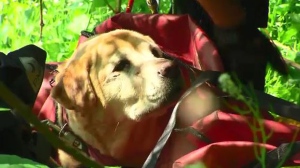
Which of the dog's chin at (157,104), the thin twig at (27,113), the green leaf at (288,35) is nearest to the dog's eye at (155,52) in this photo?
the dog's chin at (157,104)

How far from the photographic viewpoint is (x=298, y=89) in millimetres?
2652

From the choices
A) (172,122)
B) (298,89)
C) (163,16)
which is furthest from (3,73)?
(298,89)

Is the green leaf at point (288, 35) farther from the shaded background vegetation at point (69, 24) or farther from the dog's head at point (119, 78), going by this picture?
the dog's head at point (119, 78)

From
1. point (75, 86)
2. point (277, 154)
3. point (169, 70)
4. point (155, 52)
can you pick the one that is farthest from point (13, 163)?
point (155, 52)

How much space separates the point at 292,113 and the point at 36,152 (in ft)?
2.21

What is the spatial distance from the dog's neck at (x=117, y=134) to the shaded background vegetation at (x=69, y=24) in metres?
0.76

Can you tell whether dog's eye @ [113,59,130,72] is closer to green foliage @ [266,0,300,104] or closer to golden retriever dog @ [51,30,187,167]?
golden retriever dog @ [51,30,187,167]

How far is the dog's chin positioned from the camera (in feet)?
7.38

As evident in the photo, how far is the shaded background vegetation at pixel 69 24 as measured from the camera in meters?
3.34

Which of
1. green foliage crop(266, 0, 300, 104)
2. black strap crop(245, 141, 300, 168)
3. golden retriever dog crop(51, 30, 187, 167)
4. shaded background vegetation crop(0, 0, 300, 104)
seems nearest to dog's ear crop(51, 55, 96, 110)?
golden retriever dog crop(51, 30, 187, 167)

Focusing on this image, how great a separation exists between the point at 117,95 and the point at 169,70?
0.83 feet

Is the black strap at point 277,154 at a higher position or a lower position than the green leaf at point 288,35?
higher

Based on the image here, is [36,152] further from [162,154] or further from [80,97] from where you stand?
[80,97]

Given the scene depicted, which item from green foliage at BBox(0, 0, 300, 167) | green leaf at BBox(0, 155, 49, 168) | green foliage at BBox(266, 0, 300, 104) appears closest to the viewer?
green leaf at BBox(0, 155, 49, 168)
